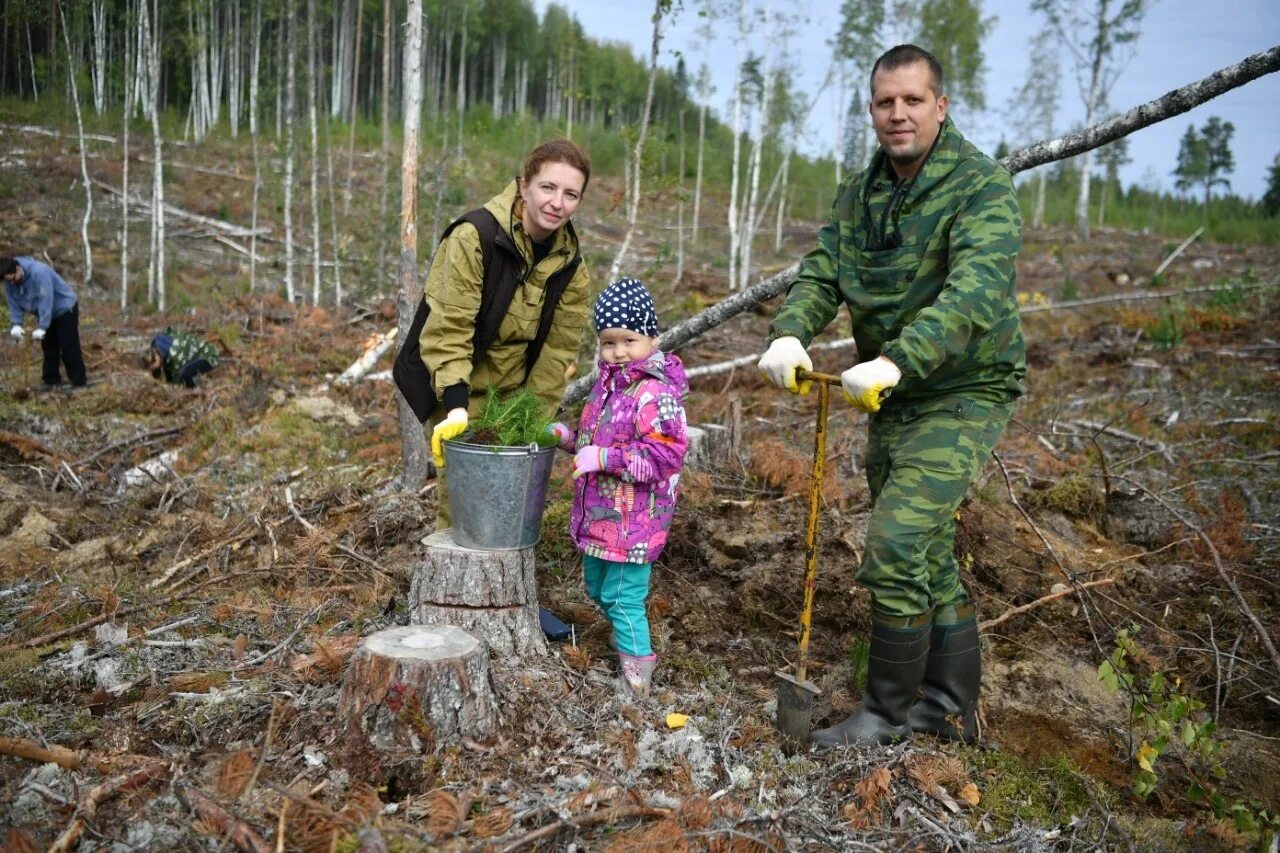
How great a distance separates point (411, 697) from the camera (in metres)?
2.73

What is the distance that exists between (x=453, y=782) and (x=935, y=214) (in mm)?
2507

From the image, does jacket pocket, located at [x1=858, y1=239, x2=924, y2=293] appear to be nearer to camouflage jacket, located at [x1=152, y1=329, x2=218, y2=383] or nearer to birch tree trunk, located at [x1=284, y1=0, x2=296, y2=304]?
camouflage jacket, located at [x1=152, y1=329, x2=218, y2=383]

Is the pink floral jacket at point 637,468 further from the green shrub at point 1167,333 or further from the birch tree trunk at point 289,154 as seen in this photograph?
the birch tree trunk at point 289,154

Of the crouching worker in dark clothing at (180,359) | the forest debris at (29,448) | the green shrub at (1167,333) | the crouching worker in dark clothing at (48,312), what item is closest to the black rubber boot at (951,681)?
the forest debris at (29,448)

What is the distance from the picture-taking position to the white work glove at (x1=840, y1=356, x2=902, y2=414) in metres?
2.54

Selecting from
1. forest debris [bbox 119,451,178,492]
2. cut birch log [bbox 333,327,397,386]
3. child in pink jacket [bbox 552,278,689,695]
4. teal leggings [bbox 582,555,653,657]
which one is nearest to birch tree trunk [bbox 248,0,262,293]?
cut birch log [bbox 333,327,397,386]

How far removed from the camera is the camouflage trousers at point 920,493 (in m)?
2.83

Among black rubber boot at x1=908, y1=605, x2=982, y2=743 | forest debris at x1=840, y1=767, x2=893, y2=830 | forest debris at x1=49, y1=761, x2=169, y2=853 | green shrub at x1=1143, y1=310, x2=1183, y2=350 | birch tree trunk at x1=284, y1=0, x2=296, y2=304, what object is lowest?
forest debris at x1=840, y1=767, x2=893, y2=830

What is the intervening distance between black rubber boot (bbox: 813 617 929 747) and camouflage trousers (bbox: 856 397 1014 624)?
0.26 feet

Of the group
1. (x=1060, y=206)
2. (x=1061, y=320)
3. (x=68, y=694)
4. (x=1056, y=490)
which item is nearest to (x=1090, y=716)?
(x=1056, y=490)

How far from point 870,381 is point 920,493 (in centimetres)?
55

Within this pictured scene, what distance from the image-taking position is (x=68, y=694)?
10.4 ft

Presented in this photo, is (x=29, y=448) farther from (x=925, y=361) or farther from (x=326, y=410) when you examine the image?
(x=925, y=361)

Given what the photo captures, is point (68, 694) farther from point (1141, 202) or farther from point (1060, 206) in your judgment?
point (1141, 202)
